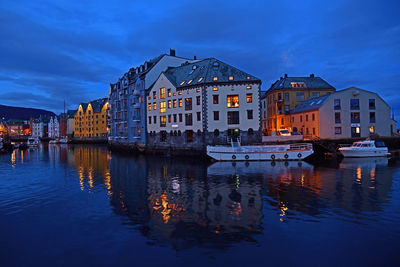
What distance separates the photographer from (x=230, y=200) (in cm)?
1911

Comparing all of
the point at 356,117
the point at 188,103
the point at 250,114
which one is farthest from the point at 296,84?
the point at 188,103

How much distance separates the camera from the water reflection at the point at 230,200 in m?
13.6

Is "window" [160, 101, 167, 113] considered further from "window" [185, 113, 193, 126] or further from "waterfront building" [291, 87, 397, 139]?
"waterfront building" [291, 87, 397, 139]

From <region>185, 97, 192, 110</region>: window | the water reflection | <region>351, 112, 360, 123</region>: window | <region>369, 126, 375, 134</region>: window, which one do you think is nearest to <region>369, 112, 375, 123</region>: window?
<region>369, 126, 375, 134</region>: window

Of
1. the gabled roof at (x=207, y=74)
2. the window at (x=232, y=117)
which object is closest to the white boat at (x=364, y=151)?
the window at (x=232, y=117)

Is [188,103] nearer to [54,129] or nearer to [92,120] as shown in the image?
[92,120]

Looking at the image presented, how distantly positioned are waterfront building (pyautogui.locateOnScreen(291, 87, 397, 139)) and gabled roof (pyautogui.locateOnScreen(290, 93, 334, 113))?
0.54 m

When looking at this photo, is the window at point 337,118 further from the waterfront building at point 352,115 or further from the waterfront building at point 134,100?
the waterfront building at point 134,100

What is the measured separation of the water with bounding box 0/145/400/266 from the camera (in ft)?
35.9

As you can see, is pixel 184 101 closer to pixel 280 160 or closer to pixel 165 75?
pixel 165 75

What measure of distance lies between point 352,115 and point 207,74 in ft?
105

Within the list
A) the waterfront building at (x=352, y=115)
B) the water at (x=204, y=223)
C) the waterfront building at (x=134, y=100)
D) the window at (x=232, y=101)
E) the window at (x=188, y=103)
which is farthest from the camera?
the waterfront building at (x=134, y=100)

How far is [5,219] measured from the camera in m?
16.0

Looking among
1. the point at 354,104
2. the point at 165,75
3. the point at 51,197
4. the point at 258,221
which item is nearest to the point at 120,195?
the point at 51,197
